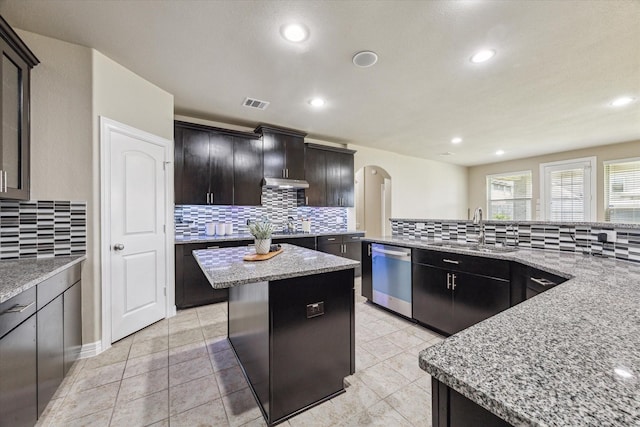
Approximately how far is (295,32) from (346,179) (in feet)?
10.7

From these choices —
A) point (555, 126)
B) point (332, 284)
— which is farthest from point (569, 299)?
point (555, 126)

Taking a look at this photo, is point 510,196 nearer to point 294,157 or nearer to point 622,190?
point 622,190

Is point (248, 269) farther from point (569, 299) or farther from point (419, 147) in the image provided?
point (419, 147)

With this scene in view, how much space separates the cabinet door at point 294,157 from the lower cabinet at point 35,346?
2.96 meters

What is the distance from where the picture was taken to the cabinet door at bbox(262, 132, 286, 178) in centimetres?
415

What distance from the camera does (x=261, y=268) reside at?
1648 millimetres

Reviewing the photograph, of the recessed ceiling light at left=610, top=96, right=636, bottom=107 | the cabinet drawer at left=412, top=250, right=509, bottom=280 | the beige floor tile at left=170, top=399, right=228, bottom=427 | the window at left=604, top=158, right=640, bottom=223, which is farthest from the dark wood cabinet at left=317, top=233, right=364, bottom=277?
the window at left=604, top=158, right=640, bottom=223

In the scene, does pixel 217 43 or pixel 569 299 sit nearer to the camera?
pixel 569 299

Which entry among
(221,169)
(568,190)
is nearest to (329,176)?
(221,169)

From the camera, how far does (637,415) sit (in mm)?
428

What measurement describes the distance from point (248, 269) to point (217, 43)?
193cm

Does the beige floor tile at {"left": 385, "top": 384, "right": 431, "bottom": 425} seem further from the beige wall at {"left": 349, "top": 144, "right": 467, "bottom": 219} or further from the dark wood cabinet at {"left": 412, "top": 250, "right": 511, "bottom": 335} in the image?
the beige wall at {"left": 349, "top": 144, "right": 467, "bottom": 219}

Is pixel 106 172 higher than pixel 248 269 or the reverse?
higher

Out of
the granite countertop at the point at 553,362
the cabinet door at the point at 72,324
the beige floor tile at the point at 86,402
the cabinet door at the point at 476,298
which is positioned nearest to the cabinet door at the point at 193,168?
the cabinet door at the point at 72,324
